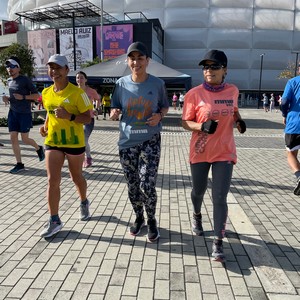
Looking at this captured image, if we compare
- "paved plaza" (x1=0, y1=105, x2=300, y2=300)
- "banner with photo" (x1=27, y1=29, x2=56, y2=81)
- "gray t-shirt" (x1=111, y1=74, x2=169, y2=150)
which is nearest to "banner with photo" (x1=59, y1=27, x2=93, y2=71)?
"banner with photo" (x1=27, y1=29, x2=56, y2=81)

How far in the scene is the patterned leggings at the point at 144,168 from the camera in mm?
A: 3424

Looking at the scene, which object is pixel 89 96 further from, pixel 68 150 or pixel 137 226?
pixel 137 226

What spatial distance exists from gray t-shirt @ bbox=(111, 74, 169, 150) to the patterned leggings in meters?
0.07

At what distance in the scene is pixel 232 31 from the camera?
161 ft

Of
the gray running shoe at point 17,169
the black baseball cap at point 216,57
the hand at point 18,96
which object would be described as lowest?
the gray running shoe at point 17,169

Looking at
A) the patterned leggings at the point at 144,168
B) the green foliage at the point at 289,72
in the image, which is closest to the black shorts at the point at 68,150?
the patterned leggings at the point at 144,168

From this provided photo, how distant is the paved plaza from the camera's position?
2715 mm

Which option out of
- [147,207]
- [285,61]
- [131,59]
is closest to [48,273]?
[147,207]

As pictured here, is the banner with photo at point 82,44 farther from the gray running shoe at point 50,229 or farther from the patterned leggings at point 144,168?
the patterned leggings at point 144,168

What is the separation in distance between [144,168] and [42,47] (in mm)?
45500

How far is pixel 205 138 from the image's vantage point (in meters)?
3.19

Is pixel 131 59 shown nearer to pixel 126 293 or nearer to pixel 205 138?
pixel 205 138

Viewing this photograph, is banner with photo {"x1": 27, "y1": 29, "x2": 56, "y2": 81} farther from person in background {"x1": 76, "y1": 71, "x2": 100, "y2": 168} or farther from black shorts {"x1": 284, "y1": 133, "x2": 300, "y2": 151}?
black shorts {"x1": 284, "y1": 133, "x2": 300, "y2": 151}

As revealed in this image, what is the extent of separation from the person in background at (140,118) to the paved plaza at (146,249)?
525 mm
